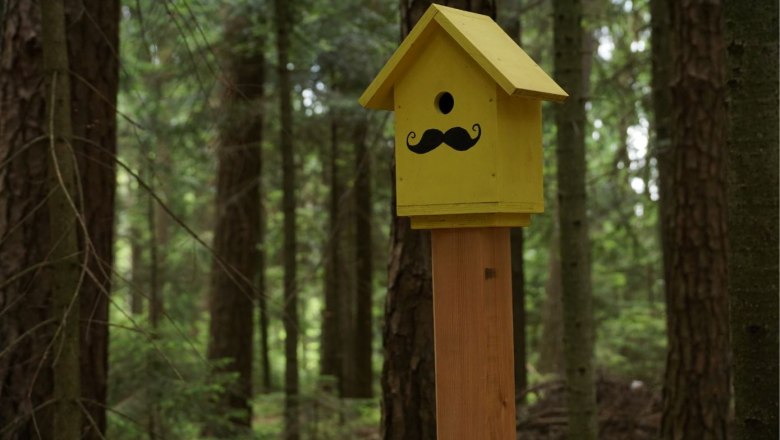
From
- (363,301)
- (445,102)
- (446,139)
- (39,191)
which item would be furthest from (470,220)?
(363,301)

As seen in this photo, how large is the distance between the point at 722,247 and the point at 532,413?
2547 mm

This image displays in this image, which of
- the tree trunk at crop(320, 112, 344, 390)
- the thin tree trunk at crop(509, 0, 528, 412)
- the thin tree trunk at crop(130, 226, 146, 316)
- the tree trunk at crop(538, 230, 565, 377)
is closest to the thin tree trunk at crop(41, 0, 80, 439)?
the thin tree trunk at crop(509, 0, 528, 412)

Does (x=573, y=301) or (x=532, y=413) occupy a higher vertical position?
(x=573, y=301)

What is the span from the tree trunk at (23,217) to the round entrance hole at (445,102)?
2.30 meters

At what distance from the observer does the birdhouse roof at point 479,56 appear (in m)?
2.54

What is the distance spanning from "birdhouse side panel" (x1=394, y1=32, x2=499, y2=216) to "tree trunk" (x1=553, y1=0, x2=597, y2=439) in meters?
2.26

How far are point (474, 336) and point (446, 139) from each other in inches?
26.7

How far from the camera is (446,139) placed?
272 cm

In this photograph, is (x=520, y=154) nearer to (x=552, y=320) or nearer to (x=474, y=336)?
(x=474, y=336)

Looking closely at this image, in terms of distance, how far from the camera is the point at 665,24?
7.45 metres

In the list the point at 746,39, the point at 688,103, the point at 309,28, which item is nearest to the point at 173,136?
the point at 309,28

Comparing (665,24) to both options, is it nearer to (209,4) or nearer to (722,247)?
(722,247)

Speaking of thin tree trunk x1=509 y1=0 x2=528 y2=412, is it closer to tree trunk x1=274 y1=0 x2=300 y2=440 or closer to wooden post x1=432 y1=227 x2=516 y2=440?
tree trunk x1=274 y1=0 x2=300 y2=440

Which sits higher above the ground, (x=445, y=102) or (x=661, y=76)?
(x=661, y=76)
